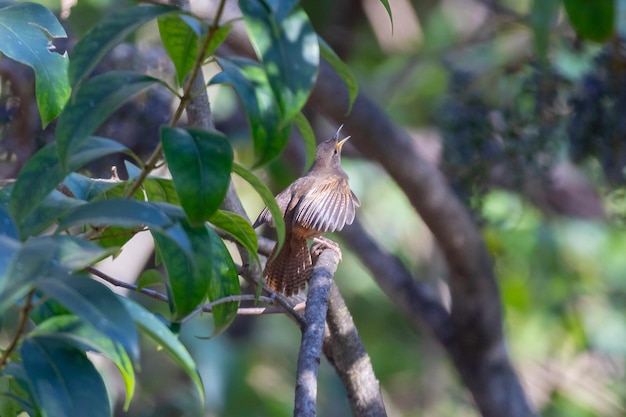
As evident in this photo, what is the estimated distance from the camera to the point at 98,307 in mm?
1086

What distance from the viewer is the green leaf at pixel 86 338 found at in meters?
1.16

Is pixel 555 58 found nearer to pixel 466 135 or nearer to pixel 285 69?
pixel 466 135

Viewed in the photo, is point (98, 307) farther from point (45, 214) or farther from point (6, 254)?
point (45, 214)

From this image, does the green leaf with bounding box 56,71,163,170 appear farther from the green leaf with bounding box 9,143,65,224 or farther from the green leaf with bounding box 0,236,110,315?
the green leaf with bounding box 0,236,110,315

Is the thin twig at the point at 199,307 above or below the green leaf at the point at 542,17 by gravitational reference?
below

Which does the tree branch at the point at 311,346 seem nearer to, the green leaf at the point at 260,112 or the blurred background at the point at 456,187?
the green leaf at the point at 260,112

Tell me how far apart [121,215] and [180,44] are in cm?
37

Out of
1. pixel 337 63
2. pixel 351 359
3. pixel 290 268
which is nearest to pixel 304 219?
pixel 290 268

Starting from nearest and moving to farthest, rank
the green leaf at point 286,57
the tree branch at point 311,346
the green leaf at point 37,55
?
the green leaf at point 286,57
the tree branch at point 311,346
the green leaf at point 37,55

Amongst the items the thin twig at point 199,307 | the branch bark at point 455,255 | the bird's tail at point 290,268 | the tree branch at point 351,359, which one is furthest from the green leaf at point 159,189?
the branch bark at point 455,255

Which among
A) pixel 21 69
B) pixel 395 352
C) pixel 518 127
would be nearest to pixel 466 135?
pixel 518 127

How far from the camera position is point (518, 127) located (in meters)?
4.57

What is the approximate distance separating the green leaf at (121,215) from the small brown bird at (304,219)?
5.80 feet

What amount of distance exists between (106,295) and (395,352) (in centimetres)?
663
